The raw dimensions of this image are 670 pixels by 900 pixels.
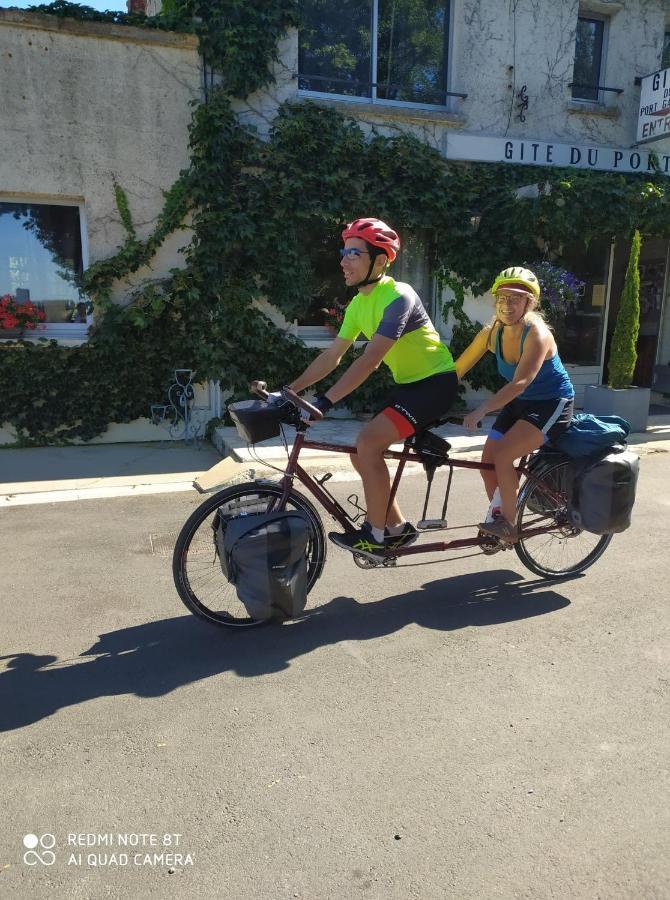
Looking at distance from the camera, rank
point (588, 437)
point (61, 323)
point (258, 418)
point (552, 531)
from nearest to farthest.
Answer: point (258, 418) < point (588, 437) < point (552, 531) < point (61, 323)

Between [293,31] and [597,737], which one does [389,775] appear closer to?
[597,737]

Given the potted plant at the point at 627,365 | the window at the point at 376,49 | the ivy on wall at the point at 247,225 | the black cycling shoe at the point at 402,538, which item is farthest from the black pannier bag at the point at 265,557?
the window at the point at 376,49

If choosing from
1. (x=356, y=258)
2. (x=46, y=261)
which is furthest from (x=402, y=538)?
(x=46, y=261)

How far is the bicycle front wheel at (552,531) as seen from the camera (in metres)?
4.06

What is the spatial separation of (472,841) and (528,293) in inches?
104

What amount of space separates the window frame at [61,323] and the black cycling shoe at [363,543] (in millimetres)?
5616

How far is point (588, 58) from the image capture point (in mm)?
10180

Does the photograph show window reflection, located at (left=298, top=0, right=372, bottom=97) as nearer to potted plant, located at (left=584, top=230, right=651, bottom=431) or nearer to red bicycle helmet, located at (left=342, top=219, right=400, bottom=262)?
potted plant, located at (left=584, top=230, right=651, bottom=431)

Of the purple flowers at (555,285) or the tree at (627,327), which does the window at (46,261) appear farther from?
the tree at (627,327)

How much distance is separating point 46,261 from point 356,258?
19.7 feet

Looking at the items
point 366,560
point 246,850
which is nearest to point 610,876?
point 246,850

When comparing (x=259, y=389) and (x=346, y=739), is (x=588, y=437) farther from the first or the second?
(x=346, y=739)

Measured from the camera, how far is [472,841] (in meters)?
2.19

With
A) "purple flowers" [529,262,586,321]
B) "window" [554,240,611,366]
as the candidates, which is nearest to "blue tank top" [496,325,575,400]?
"purple flowers" [529,262,586,321]
